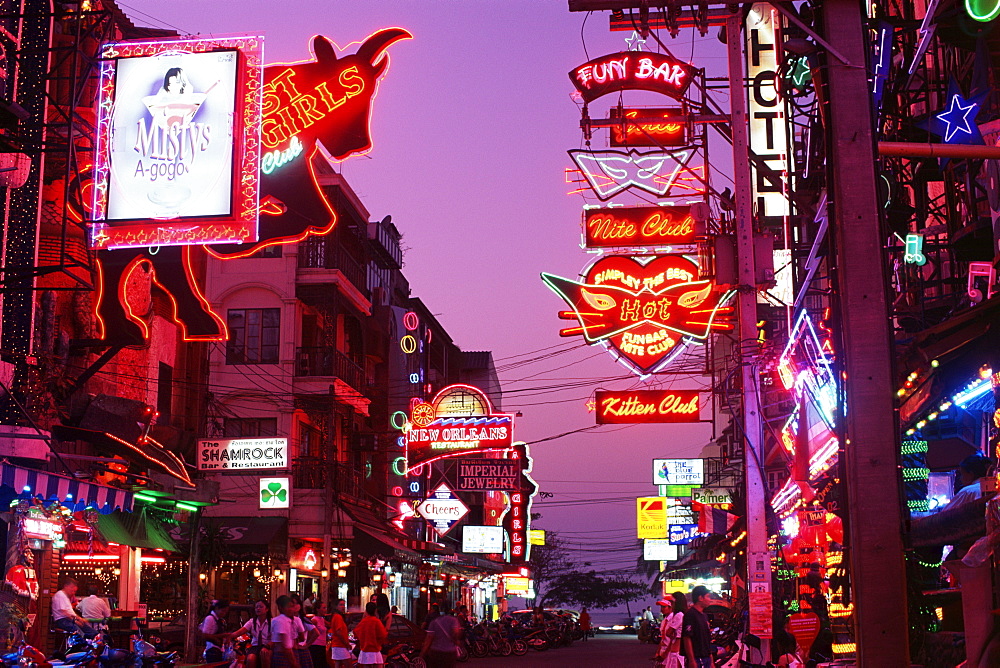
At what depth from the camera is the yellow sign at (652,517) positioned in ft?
236

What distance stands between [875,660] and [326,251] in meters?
37.6

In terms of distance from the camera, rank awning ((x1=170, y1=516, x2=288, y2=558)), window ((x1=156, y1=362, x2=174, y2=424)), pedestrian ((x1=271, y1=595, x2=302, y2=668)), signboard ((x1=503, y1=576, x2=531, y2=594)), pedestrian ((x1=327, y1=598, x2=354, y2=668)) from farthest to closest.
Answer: signboard ((x1=503, y1=576, x2=531, y2=594)) → awning ((x1=170, y1=516, x2=288, y2=558)) → window ((x1=156, y1=362, x2=174, y2=424)) → pedestrian ((x1=327, y1=598, x2=354, y2=668)) → pedestrian ((x1=271, y1=595, x2=302, y2=668))

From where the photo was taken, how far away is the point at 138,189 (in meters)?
16.5

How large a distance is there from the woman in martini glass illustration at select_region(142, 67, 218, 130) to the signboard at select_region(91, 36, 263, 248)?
0.01 meters

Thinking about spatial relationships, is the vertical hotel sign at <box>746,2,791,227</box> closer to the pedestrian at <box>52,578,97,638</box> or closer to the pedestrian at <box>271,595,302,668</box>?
the pedestrian at <box>271,595,302,668</box>

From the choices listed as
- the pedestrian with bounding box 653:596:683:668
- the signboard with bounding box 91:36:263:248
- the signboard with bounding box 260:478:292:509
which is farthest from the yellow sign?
the signboard with bounding box 91:36:263:248

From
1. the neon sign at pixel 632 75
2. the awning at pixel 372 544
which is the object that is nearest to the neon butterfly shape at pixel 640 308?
the neon sign at pixel 632 75

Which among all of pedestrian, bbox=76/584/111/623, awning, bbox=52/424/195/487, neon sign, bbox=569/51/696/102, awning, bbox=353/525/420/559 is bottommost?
pedestrian, bbox=76/584/111/623

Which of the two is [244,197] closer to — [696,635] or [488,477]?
[696,635]

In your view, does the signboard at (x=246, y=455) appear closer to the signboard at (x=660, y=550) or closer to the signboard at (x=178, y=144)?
the signboard at (x=178, y=144)

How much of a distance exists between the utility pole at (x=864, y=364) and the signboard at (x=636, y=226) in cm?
1598

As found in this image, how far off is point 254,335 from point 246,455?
1433cm

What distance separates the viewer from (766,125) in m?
28.5

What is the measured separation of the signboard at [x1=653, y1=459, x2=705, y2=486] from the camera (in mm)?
70750
